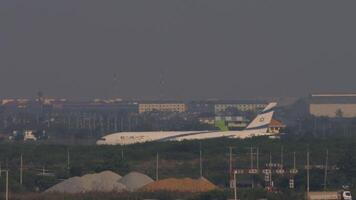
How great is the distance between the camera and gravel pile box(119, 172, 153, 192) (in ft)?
149

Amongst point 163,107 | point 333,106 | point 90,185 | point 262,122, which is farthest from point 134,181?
point 163,107

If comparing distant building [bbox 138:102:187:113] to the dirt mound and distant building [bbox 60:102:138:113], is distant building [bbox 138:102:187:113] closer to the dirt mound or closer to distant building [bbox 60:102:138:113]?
distant building [bbox 60:102:138:113]

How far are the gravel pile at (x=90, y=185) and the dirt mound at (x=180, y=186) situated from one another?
1.05m

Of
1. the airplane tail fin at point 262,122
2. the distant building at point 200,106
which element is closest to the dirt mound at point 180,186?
the airplane tail fin at point 262,122

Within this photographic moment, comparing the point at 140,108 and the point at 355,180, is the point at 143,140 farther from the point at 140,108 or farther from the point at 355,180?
the point at 140,108

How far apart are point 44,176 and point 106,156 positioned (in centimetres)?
1185

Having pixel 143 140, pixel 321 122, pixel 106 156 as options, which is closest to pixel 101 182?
pixel 106 156

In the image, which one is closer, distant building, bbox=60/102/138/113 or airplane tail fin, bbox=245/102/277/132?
airplane tail fin, bbox=245/102/277/132

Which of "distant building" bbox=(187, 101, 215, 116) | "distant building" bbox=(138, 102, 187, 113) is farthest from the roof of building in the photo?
"distant building" bbox=(187, 101, 215, 116)

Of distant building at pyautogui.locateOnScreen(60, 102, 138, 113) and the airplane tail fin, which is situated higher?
distant building at pyautogui.locateOnScreen(60, 102, 138, 113)

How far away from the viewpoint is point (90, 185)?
4472cm

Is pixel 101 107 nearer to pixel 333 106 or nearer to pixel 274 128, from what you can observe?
pixel 333 106

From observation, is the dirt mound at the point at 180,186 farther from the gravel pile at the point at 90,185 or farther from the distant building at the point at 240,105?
the distant building at the point at 240,105

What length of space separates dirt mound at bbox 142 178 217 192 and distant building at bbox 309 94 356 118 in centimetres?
8669
